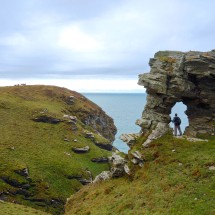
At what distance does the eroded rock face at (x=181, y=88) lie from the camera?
5206 centimetres

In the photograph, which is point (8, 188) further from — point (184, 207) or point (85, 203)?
point (184, 207)

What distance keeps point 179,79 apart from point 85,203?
24.4 m

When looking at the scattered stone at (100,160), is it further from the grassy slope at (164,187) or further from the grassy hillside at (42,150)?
the grassy slope at (164,187)

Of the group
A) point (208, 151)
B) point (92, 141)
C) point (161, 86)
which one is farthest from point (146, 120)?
point (92, 141)

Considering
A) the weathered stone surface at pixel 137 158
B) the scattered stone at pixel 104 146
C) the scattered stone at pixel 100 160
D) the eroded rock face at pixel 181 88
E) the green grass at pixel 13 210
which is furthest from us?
the scattered stone at pixel 104 146

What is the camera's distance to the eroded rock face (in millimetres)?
52062

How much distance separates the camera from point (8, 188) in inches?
3221

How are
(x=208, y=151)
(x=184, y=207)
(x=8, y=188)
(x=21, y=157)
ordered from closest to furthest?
1. (x=184, y=207)
2. (x=208, y=151)
3. (x=8, y=188)
4. (x=21, y=157)

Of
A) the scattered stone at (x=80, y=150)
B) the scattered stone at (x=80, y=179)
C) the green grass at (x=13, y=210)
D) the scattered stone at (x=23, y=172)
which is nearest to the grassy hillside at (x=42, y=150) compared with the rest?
the scattered stone at (x=23, y=172)

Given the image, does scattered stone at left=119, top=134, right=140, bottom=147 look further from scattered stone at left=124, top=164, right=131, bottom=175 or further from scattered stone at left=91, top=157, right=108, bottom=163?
scattered stone at left=91, top=157, right=108, bottom=163

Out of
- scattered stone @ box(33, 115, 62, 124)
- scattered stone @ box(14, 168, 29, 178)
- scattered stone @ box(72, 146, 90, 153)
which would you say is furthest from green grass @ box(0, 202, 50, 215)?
scattered stone @ box(33, 115, 62, 124)

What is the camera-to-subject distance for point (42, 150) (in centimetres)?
10500

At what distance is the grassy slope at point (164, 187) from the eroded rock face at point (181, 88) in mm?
3980

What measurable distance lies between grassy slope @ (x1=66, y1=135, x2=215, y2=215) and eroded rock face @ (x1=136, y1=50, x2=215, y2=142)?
3.98m
